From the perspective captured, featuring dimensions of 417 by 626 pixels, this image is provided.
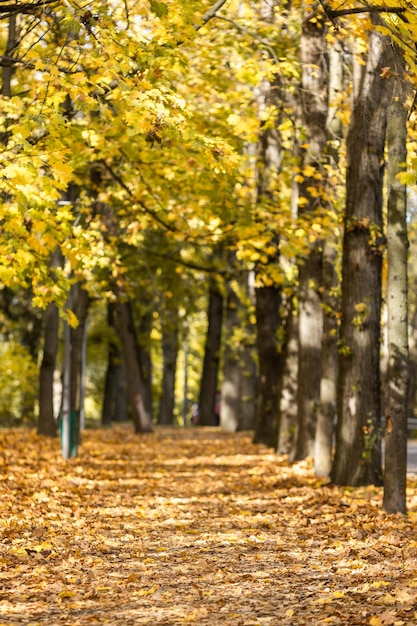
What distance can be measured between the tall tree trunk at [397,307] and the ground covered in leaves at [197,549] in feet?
2.57

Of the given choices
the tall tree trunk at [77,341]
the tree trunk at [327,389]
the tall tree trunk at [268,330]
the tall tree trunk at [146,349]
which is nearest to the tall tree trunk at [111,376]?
the tall tree trunk at [146,349]

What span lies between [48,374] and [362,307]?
1164 cm

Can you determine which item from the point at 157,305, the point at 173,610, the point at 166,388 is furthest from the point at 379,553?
the point at 166,388

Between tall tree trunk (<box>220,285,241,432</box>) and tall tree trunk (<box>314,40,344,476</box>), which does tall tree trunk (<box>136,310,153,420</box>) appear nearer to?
tall tree trunk (<box>220,285,241,432</box>)

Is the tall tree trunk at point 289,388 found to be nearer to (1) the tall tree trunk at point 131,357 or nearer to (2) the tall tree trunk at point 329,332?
(2) the tall tree trunk at point 329,332

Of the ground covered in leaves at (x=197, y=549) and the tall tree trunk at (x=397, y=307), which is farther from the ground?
the tall tree trunk at (x=397, y=307)

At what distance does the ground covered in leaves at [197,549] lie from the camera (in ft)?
23.4

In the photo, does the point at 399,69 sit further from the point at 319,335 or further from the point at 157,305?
the point at 157,305

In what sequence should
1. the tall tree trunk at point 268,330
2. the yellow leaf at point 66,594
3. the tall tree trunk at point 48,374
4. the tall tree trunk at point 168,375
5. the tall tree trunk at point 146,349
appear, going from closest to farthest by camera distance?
1. the yellow leaf at point 66,594
2. the tall tree trunk at point 268,330
3. the tall tree trunk at point 48,374
4. the tall tree trunk at point 146,349
5. the tall tree trunk at point 168,375

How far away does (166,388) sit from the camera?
141ft

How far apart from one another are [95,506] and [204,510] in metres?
1.34

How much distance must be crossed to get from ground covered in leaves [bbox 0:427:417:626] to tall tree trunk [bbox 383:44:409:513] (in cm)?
78

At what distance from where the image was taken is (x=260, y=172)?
875 inches

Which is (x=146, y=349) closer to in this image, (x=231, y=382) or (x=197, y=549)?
(x=231, y=382)
